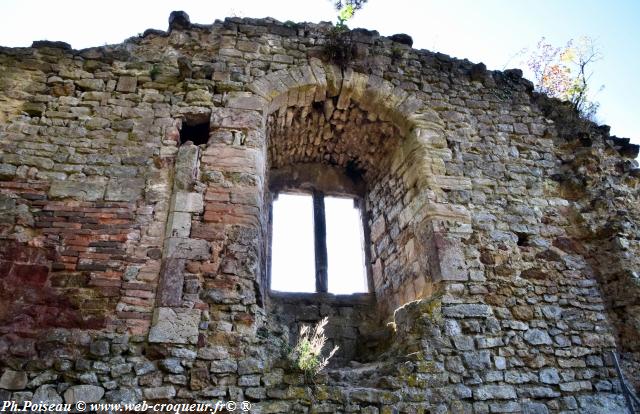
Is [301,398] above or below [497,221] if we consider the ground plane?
below

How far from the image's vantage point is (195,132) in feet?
15.4

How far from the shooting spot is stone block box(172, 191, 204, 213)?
3.97 m

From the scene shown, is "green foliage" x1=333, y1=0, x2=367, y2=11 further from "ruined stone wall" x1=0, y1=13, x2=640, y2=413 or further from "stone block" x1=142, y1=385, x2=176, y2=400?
"stone block" x1=142, y1=385, x2=176, y2=400

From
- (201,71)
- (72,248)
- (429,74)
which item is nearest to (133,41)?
(201,71)

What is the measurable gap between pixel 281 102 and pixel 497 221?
8.74 ft

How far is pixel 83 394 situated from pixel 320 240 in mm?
3264

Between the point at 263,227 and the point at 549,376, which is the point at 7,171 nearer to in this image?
the point at 263,227

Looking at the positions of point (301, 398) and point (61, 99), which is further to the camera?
point (61, 99)

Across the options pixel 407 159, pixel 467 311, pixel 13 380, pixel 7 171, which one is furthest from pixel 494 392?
pixel 7 171

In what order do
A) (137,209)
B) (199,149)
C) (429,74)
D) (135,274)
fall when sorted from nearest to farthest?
(135,274) → (137,209) → (199,149) → (429,74)

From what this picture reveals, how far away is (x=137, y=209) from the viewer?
398 cm

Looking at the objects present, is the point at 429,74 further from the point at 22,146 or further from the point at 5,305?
the point at 5,305

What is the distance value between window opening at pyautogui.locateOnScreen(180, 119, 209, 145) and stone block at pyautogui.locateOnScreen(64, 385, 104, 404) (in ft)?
8.01

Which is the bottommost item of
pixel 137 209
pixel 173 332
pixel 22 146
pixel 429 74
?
pixel 173 332
